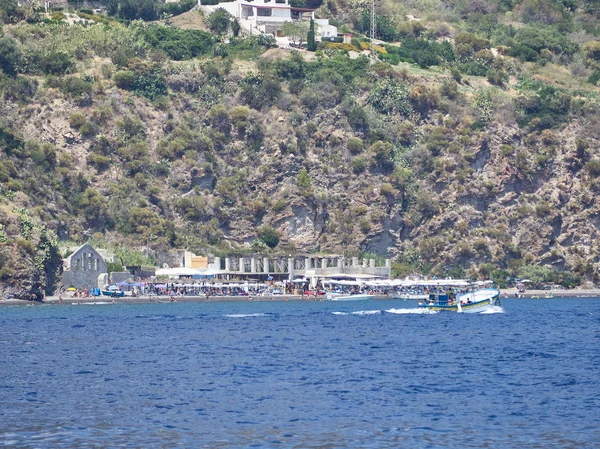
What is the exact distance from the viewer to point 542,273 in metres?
127

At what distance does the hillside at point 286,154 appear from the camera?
12344 cm

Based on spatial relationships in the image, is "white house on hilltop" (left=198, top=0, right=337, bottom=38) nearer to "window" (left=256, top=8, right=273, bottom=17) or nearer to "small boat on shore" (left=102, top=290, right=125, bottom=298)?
"window" (left=256, top=8, right=273, bottom=17)

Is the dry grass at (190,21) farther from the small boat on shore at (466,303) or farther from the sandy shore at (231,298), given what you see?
the small boat on shore at (466,303)

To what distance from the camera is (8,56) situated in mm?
Result: 134500

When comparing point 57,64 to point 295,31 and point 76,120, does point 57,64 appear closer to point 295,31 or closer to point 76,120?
point 76,120

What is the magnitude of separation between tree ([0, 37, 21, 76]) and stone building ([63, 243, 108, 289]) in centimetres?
3264

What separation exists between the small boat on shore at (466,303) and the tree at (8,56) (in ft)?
201

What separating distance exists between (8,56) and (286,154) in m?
31.1

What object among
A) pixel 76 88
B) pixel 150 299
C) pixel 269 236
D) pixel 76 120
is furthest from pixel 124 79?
pixel 150 299

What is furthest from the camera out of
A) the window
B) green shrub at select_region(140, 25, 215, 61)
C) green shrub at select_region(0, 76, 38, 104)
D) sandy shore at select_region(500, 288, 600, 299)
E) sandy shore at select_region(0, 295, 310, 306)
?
the window

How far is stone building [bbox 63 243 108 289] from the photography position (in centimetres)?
10838

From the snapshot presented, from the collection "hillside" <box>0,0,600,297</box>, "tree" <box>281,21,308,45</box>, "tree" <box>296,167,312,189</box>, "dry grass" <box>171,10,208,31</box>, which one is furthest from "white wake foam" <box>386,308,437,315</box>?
"dry grass" <box>171,10,208,31</box>

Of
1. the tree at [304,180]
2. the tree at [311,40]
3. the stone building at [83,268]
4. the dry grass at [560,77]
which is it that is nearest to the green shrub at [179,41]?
the tree at [311,40]

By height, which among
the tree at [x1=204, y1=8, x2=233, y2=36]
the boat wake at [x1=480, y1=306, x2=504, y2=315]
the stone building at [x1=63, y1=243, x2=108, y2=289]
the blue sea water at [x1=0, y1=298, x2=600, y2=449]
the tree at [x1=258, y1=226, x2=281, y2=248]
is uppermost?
the tree at [x1=204, y1=8, x2=233, y2=36]
